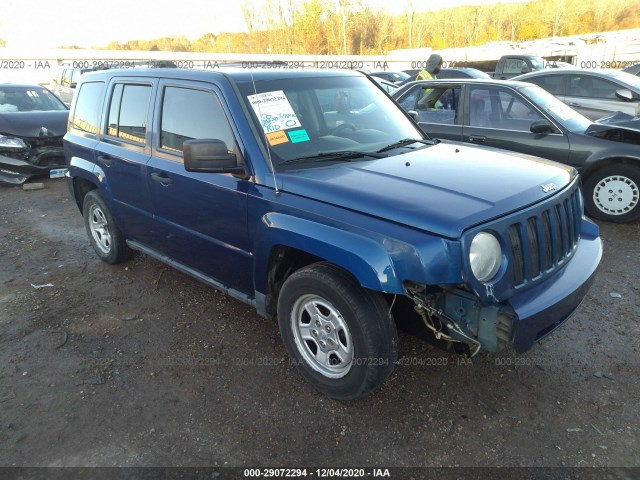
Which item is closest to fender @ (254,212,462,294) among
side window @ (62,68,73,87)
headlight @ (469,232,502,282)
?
headlight @ (469,232,502,282)

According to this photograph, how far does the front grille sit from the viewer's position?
2432 millimetres

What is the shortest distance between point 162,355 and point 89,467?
3.35 ft

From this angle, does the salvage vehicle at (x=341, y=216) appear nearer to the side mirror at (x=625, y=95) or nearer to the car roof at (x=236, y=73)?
the car roof at (x=236, y=73)

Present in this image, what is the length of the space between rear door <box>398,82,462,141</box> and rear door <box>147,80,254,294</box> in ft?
12.4

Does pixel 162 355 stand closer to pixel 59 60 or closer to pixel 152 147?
pixel 152 147

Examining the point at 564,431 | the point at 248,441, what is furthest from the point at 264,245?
the point at 564,431

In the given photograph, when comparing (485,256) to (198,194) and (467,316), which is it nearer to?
(467,316)

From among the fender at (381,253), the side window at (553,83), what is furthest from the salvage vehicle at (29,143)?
the side window at (553,83)

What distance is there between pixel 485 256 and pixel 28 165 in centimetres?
837

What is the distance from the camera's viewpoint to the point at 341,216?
2.51 meters

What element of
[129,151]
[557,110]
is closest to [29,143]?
[129,151]

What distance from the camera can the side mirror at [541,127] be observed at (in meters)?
5.71

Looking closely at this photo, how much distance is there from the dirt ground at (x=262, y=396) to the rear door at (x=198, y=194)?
617 mm

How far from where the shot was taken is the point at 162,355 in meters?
3.42
